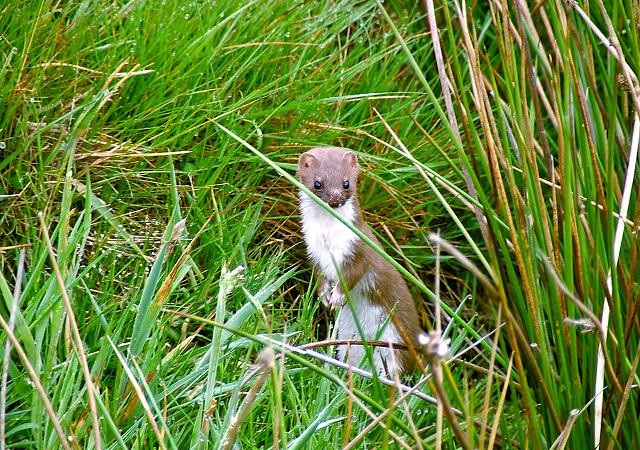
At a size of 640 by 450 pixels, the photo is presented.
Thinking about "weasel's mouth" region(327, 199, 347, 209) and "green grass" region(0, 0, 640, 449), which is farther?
"weasel's mouth" region(327, 199, 347, 209)

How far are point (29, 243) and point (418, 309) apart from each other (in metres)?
1.92

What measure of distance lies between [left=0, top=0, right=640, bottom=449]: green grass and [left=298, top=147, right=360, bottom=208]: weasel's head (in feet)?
0.56

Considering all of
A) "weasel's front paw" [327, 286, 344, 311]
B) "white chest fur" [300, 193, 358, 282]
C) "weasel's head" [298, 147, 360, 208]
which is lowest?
"weasel's front paw" [327, 286, 344, 311]

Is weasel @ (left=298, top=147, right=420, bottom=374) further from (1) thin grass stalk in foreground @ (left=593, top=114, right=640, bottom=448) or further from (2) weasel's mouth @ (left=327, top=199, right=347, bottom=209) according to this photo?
(1) thin grass stalk in foreground @ (left=593, top=114, right=640, bottom=448)

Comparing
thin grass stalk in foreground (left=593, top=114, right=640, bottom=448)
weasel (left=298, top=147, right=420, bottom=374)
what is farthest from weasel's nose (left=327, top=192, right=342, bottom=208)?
thin grass stalk in foreground (left=593, top=114, right=640, bottom=448)

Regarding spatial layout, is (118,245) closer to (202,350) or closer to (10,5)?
(202,350)

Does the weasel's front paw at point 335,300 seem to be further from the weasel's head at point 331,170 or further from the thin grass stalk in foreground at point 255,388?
the thin grass stalk in foreground at point 255,388

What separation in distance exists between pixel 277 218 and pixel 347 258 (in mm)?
339

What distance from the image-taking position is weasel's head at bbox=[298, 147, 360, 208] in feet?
14.2

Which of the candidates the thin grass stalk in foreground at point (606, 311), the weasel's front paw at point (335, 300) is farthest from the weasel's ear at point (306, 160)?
the thin grass stalk in foreground at point (606, 311)

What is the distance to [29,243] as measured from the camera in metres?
3.69

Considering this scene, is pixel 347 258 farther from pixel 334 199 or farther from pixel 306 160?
pixel 306 160

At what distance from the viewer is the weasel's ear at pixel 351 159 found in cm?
435

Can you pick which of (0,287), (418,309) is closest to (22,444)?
(0,287)
